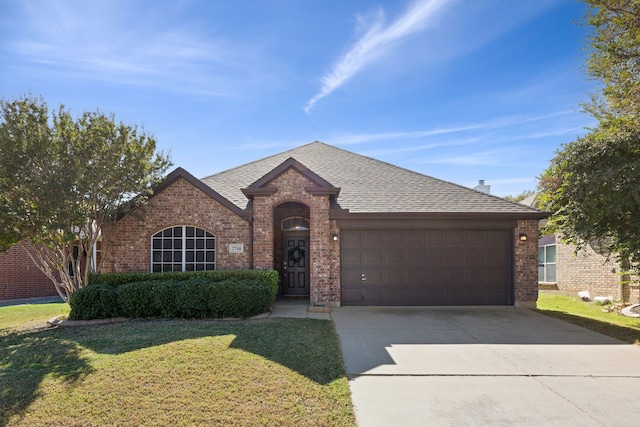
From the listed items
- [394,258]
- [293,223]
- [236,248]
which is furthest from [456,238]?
[236,248]

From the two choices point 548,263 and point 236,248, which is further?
point 548,263

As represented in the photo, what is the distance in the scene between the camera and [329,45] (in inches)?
405

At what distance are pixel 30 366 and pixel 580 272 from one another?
61.1 feet

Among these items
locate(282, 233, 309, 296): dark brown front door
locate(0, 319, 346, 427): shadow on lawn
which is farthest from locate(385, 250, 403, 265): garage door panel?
locate(0, 319, 346, 427): shadow on lawn

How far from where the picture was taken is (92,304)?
9133 millimetres

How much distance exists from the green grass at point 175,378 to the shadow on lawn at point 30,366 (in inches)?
0.5

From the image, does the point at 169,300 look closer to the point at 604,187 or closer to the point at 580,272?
the point at 604,187

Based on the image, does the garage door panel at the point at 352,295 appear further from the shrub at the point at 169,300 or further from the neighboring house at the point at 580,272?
the neighboring house at the point at 580,272

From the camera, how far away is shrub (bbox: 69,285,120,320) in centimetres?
912

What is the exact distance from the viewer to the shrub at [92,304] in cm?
912

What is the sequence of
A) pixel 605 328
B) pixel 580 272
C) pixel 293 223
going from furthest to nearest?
pixel 580 272 → pixel 293 223 → pixel 605 328

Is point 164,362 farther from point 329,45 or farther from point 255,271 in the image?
point 329,45

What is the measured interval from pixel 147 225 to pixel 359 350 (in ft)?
24.7

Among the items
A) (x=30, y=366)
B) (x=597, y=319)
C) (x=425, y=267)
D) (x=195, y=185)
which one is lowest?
(x=597, y=319)
